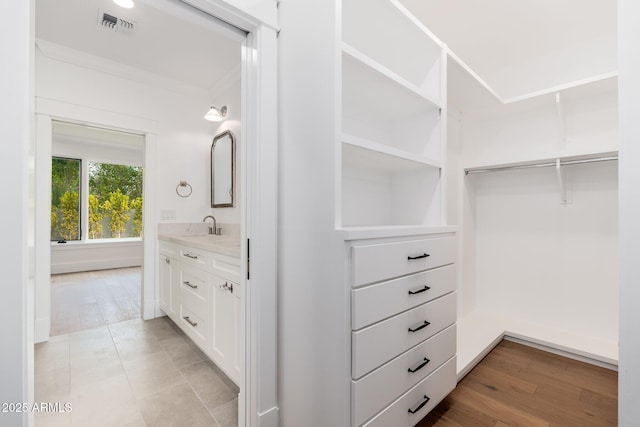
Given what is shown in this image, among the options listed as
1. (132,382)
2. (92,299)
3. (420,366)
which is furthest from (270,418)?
(92,299)

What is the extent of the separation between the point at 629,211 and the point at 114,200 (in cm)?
733

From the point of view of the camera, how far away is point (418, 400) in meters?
1.36

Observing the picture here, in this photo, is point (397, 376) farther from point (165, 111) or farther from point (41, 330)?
point (165, 111)

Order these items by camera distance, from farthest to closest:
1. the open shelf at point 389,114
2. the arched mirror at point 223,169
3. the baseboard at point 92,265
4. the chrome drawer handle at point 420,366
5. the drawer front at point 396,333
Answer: the baseboard at point 92,265
the arched mirror at point 223,169
the open shelf at point 389,114
the chrome drawer handle at point 420,366
the drawer front at point 396,333

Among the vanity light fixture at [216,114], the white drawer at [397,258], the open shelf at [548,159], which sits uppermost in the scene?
the vanity light fixture at [216,114]

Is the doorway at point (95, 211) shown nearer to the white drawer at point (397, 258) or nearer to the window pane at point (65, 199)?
the window pane at point (65, 199)

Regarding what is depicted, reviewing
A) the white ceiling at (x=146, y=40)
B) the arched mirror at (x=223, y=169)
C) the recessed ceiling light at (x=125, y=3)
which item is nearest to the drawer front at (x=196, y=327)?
the arched mirror at (x=223, y=169)

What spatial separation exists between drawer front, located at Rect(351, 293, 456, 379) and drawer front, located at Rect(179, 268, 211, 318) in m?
1.33

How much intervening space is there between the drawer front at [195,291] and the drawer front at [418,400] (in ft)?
4.47

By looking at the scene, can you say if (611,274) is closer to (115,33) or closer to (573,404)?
(573,404)

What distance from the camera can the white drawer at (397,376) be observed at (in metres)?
1.07

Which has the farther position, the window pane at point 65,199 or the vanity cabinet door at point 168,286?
the window pane at point 65,199

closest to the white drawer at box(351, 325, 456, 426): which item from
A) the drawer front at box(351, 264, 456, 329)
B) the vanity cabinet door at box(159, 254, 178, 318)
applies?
the drawer front at box(351, 264, 456, 329)

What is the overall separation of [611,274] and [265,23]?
3.01 metres
